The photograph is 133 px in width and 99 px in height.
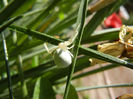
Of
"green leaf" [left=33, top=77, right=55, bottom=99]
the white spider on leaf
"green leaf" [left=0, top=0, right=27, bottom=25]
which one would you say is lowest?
"green leaf" [left=33, top=77, right=55, bottom=99]

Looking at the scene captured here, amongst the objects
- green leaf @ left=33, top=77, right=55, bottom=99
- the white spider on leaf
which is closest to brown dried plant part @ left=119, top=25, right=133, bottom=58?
the white spider on leaf

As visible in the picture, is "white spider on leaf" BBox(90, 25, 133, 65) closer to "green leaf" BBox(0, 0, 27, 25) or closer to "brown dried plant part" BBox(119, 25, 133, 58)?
"brown dried plant part" BBox(119, 25, 133, 58)

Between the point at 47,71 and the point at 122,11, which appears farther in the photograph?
the point at 122,11

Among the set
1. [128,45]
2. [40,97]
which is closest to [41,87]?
[40,97]

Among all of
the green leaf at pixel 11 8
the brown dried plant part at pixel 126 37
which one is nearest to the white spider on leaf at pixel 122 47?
the brown dried plant part at pixel 126 37

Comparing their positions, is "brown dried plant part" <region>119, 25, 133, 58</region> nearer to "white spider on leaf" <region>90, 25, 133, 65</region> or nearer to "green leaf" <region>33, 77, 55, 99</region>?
"white spider on leaf" <region>90, 25, 133, 65</region>

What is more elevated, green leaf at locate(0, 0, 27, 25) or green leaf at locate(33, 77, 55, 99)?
green leaf at locate(0, 0, 27, 25)

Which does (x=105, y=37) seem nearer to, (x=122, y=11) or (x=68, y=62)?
(x=68, y=62)

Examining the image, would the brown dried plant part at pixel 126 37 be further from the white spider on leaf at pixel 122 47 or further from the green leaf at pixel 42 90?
the green leaf at pixel 42 90

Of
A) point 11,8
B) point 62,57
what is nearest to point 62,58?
point 62,57
